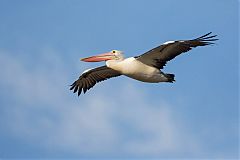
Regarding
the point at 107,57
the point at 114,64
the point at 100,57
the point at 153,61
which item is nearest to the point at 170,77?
the point at 153,61

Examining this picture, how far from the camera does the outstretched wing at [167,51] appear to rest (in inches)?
541

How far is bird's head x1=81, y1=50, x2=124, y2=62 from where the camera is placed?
14945 millimetres

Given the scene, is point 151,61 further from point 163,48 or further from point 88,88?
point 88,88

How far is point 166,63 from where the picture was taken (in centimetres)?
1436

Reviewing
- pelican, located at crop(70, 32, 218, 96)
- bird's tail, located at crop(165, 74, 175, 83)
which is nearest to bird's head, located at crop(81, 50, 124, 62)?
pelican, located at crop(70, 32, 218, 96)

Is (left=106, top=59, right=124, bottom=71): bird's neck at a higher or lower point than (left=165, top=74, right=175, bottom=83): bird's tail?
higher

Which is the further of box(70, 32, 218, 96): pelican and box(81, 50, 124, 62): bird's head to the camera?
box(81, 50, 124, 62): bird's head

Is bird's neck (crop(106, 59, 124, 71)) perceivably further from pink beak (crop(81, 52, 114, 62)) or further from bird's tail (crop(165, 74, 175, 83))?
bird's tail (crop(165, 74, 175, 83))

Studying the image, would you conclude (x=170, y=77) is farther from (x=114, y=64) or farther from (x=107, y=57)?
(x=107, y=57)

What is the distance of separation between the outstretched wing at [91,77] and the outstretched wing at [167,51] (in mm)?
2169

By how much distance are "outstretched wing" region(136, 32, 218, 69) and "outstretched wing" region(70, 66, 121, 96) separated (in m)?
2.17

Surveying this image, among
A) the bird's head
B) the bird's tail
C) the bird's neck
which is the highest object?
the bird's head

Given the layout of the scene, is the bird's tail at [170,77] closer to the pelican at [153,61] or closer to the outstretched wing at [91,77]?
the pelican at [153,61]

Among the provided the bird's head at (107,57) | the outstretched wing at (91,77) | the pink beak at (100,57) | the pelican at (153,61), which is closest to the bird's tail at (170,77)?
the pelican at (153,61)
